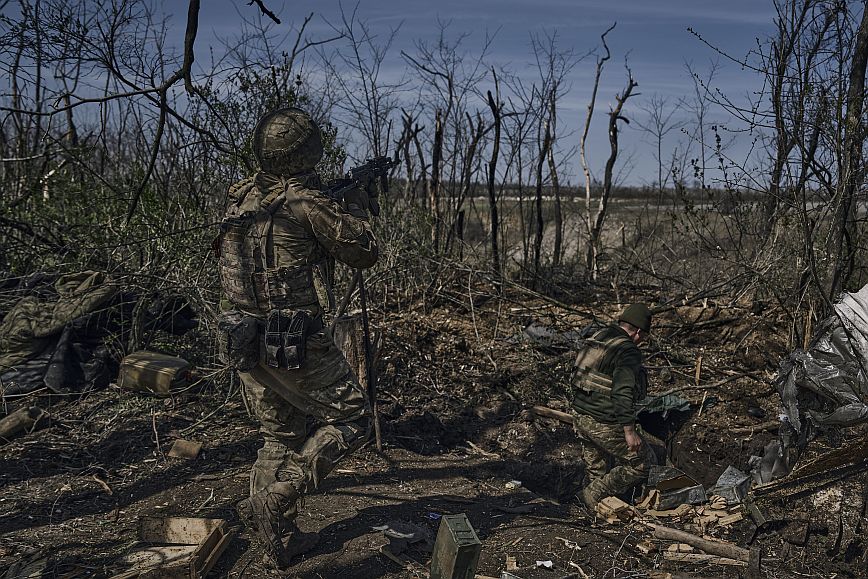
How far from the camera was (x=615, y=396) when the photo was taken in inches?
193

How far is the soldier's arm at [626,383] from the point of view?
193 inches

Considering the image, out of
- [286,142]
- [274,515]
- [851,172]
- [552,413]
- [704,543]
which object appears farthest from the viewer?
[552,413]

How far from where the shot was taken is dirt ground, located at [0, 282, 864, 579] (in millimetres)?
4184

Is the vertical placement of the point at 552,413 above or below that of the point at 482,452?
above

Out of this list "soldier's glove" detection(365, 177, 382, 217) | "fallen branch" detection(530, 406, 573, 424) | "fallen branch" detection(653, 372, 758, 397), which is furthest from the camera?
"fallen branch" detection(653, 372, 758, 397)

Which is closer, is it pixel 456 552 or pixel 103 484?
pixel 456 552

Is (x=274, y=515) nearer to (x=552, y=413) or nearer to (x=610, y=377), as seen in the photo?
(x=610, y=377)

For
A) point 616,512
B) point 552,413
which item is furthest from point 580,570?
point 552,413

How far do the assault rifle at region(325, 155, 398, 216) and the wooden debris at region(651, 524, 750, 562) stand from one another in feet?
8.35

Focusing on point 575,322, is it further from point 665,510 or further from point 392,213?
point 665,510

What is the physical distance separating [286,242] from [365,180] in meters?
0.77

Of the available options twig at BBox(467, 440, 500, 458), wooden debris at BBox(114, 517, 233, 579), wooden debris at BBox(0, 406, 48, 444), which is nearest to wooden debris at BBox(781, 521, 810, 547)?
twig at BBox(467, 440, 500, 458)

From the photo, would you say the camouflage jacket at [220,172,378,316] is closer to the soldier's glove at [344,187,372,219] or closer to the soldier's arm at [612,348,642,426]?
the soldier's glove at [344,187,372,219]

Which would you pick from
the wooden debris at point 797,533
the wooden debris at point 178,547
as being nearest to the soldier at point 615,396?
the wooden debris at point 797,533
